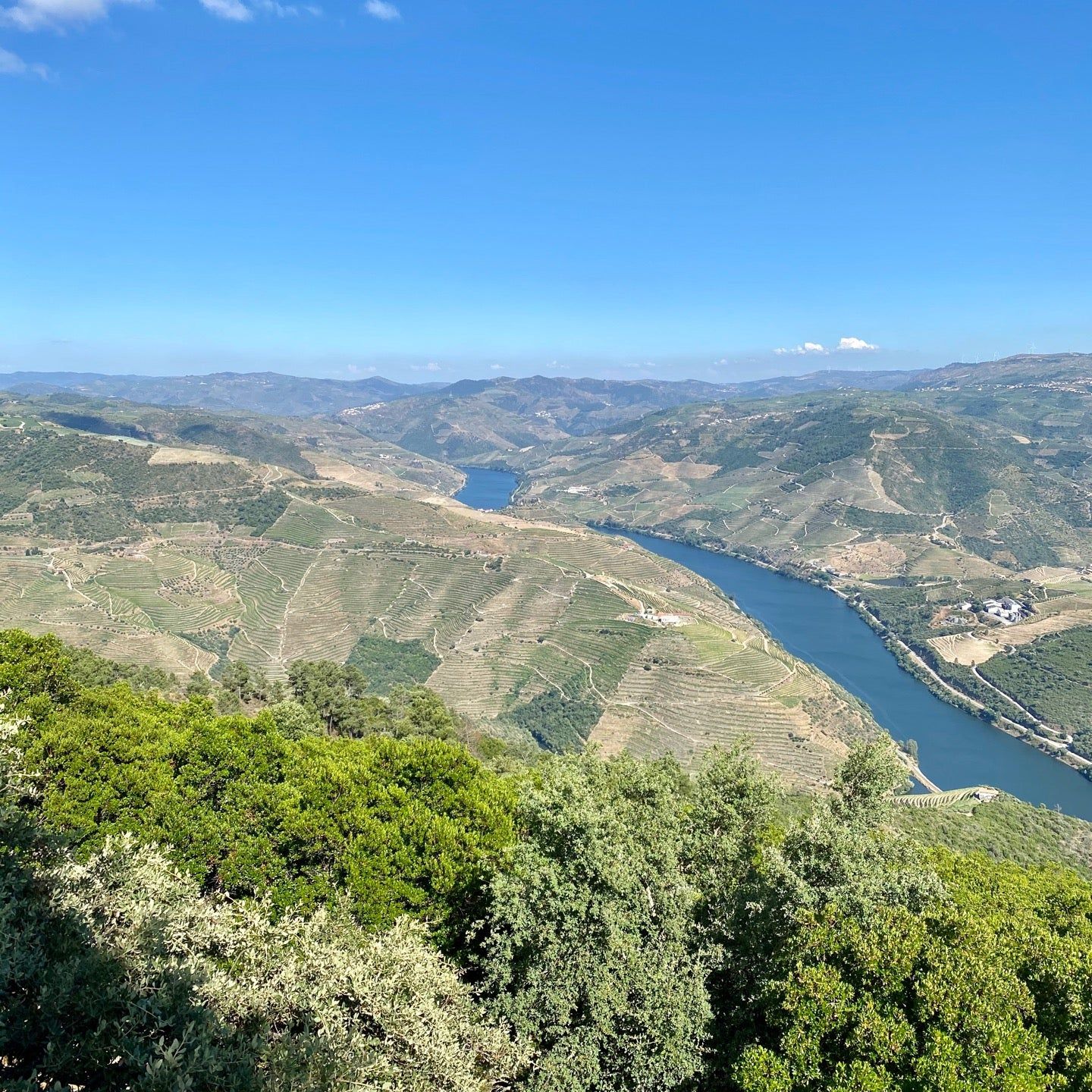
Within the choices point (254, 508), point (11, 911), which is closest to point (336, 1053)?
point (11, 911)

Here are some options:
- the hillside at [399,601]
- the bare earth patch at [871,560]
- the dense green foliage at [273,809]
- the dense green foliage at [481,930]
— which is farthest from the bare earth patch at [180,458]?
the bare earth patch at [871,560]

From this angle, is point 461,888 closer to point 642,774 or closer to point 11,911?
point 642,774

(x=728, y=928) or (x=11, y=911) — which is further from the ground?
(x=11, y=911)

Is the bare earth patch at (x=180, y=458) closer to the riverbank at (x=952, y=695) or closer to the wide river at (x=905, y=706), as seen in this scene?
the wide river at (x=905, y=706)

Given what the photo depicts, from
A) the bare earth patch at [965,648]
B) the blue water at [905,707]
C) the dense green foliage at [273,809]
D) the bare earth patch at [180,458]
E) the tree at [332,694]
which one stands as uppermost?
the bare earth patch at [180,458]

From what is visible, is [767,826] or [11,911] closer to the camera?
[11,911]

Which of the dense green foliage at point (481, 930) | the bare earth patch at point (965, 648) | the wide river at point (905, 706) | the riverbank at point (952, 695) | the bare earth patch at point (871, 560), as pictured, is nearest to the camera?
the dense green foliage at point (481, 930)

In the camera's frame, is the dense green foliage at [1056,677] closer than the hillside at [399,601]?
No
